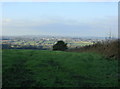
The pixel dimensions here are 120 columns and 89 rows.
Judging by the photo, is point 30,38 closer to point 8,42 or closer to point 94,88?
point 8,42

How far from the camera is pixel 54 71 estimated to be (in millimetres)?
5117

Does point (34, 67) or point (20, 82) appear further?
point (34, 67)

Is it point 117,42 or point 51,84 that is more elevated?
point 117,42

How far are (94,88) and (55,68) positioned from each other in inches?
61.8

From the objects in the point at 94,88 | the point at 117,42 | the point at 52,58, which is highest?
the point at 117,42

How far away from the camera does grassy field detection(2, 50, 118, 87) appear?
4336 mm

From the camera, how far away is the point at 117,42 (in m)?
7.62

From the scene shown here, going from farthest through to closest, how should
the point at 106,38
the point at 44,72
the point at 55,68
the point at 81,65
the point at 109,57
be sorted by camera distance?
the point at 106,38 < the point at 109,57 < the point at 81,65 < the point at 55,68 < the point at 44,72

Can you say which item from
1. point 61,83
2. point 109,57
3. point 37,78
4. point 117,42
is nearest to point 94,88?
point 61,83

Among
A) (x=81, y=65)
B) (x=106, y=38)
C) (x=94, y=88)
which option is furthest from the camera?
(x=106, y=38)

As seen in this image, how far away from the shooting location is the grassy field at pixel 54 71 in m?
4.34

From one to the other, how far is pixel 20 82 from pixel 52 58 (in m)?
2.24

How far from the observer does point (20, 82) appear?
427 cm

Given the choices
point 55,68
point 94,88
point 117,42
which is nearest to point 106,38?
point 117,42
